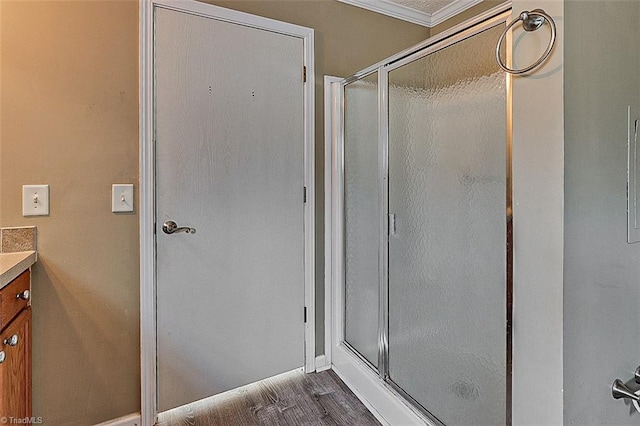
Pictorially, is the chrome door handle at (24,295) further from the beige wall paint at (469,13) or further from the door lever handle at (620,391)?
the beige wall paint at (469,13)

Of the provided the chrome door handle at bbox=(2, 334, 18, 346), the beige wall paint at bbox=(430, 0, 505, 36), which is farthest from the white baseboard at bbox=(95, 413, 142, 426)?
the beige wall paint at bbox=(430, 0, 505, 36)

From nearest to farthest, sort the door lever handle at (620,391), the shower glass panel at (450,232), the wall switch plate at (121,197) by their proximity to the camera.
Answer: the door lever handle at (620,391), the shower glass panel at (450,232), the wall switch plate at (121,197)

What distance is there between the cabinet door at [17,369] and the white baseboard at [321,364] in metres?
1.40

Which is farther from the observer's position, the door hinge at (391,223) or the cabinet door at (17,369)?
the door hinge at (391,223)

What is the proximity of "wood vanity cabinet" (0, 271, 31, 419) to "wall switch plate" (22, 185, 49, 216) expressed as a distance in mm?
253

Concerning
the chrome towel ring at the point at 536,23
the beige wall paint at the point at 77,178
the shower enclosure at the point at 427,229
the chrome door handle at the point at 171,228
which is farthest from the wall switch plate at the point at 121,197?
the chrome towel ring at the point at 536,23

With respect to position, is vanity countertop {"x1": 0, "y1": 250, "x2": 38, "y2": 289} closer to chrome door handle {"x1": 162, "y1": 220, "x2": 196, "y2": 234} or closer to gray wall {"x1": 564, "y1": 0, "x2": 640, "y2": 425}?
chrome door handle {"x1": 162, "y1": 220, "x2": 196, "y2": 234}

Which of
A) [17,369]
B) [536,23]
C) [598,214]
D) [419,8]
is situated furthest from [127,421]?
[419,8]

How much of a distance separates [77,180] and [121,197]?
183mm

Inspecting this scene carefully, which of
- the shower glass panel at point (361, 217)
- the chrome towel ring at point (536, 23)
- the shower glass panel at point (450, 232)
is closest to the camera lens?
the chrome towel ring at point (536, 23)

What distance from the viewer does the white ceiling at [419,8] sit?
90.7 inches

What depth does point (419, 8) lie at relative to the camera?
7.98 feet

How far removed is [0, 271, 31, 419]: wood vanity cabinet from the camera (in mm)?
1137

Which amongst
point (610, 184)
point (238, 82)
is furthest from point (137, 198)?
point (610, 184)
